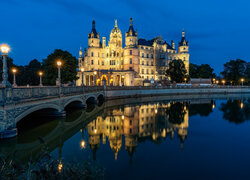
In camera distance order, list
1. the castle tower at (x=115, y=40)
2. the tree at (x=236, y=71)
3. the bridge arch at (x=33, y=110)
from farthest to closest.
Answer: the tree at (x=236, y=71) < the castle tower at (x=115, y=40) < the bridge arch at (x=33, y=110)

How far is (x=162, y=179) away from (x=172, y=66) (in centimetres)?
7058

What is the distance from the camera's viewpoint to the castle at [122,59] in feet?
250

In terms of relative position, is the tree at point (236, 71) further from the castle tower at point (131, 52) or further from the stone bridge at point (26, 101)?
the stone bridge at point (26, 101)

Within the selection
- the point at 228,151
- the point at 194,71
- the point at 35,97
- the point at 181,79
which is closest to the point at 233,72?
the point at 194,71

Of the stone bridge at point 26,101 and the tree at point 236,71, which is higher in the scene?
the tree at point 236,71

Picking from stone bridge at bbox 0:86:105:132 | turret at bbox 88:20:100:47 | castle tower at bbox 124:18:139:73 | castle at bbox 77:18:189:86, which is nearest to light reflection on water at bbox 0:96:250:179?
stone bridge at bbox 0:86:105:132

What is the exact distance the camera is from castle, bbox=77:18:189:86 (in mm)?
76250

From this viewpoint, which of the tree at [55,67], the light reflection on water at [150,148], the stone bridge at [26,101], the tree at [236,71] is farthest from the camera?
the tree at [236,71]

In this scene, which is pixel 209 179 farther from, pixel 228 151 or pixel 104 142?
pixel 104 142

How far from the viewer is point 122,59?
3378 inches

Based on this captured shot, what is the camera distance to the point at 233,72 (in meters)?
94.9

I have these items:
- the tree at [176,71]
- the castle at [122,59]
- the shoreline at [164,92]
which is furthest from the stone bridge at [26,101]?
the tree at [176,71]

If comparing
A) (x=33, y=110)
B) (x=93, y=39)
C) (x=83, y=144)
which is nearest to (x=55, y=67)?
(x=33, y=110)

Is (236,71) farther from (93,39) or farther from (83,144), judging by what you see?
(83,144)
